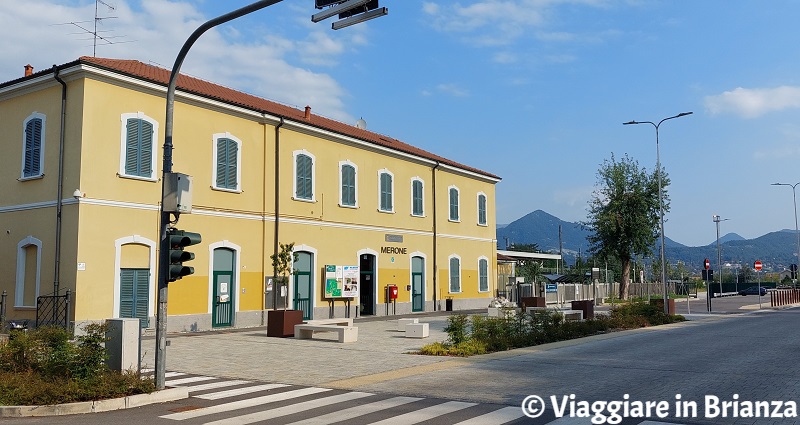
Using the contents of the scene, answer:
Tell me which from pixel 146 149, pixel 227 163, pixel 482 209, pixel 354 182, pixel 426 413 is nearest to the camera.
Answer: pixel 426 413

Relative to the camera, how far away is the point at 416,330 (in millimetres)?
21656

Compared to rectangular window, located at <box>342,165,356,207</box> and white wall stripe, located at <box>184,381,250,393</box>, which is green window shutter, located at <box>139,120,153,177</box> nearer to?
rectangular window, located at <box>342,165,356,207</box>

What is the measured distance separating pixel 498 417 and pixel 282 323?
13.6 m

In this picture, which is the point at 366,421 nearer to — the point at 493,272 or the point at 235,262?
the point at 235,262

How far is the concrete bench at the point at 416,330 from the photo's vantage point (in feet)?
70.9

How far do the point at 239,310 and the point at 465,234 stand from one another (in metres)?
18.4

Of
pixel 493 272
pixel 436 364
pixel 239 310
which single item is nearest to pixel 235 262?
pixel 239 310

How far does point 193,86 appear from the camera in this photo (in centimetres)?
2700

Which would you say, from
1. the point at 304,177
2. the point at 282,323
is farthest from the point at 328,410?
the point at 304,177

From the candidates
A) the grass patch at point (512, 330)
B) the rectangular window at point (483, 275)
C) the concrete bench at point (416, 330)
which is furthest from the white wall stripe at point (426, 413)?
the rectangular window at point (483, 275)

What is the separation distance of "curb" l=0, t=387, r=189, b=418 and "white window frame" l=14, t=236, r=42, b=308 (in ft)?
42.9

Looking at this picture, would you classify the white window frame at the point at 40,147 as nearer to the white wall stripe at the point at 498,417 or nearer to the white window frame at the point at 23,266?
the white window frame at the point at 23,266

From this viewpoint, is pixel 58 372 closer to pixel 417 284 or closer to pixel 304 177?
pixel 304 177

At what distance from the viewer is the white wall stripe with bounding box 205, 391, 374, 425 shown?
9137 mm
